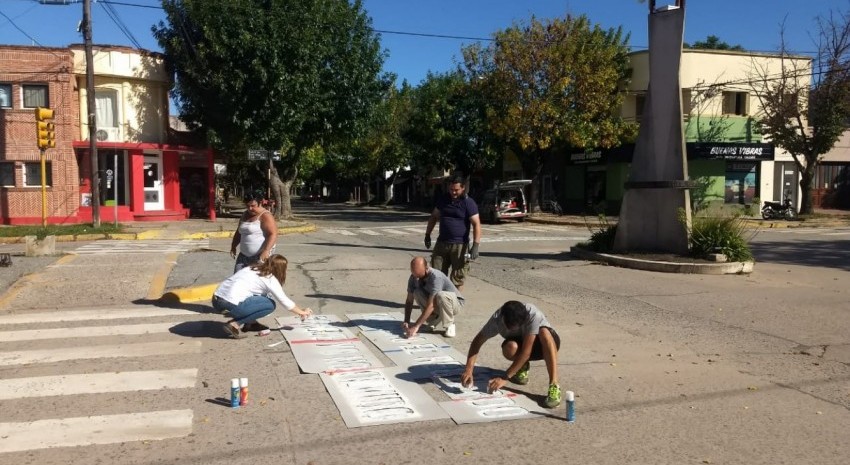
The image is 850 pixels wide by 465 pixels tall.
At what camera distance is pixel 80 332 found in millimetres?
7430

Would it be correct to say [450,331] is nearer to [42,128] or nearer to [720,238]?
[720,238]

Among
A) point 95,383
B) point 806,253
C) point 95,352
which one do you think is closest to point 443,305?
point 95,383

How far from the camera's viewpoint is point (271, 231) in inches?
304

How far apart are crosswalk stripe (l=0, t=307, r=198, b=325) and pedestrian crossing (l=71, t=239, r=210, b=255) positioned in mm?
6927

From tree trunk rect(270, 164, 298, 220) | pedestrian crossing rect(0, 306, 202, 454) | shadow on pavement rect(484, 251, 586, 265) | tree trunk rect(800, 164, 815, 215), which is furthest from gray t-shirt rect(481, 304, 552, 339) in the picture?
tree trunk rect(800, 164, 815, 215)

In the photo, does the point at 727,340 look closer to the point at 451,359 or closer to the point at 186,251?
the point at 451,359

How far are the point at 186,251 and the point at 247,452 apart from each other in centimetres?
1234

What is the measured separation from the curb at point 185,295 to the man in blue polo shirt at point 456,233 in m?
3.48

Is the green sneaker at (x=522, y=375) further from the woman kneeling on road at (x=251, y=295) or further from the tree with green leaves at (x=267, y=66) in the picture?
the tree with green leaves at (x=267, y=66)

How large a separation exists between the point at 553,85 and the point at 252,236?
24326 mm

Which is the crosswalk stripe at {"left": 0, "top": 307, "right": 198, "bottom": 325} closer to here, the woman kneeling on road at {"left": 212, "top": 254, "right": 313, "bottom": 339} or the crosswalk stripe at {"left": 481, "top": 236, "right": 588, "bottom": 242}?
the woman kneeling on road at {"left": 212, "top": 254, "right": 313, "bottom": 339}

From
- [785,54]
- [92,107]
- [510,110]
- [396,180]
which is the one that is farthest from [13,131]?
[396,180]

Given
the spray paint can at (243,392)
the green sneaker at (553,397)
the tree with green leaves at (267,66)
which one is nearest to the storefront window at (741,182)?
the tree with green leaves at (267,66)

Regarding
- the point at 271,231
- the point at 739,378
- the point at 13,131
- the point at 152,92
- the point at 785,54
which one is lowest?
the point at 739,378
